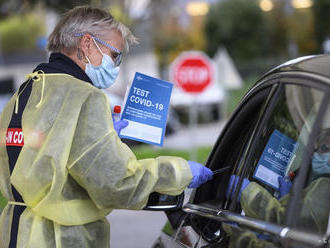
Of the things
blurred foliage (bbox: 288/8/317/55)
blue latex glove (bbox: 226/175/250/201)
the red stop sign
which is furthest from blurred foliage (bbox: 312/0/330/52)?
blue latex glove (bbox: 226/175/250/201)

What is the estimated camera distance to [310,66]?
2.57 meters

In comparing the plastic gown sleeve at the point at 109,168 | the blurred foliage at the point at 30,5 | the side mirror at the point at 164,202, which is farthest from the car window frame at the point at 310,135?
the blurred foliage at the point at 30,5

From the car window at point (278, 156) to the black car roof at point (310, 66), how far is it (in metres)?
0.07

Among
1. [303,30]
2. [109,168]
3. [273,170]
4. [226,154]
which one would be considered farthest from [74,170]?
[303,30]

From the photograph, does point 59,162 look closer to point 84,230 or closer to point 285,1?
point 84,230

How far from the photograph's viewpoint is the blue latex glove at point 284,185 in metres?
2.60

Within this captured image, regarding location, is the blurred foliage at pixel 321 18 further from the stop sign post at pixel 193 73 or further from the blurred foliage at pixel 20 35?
the stop sign post at pixel 193 73

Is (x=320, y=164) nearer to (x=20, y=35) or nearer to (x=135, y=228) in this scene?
(x=135, y=228)

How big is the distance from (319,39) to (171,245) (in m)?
34.0

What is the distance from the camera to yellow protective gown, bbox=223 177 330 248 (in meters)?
2.40

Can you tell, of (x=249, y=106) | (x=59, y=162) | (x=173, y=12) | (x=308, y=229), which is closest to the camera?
(x=308, y=229)

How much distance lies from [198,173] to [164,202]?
22cm

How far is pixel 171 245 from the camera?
3400 millimetres

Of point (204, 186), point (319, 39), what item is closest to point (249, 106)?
point (204, 186)
